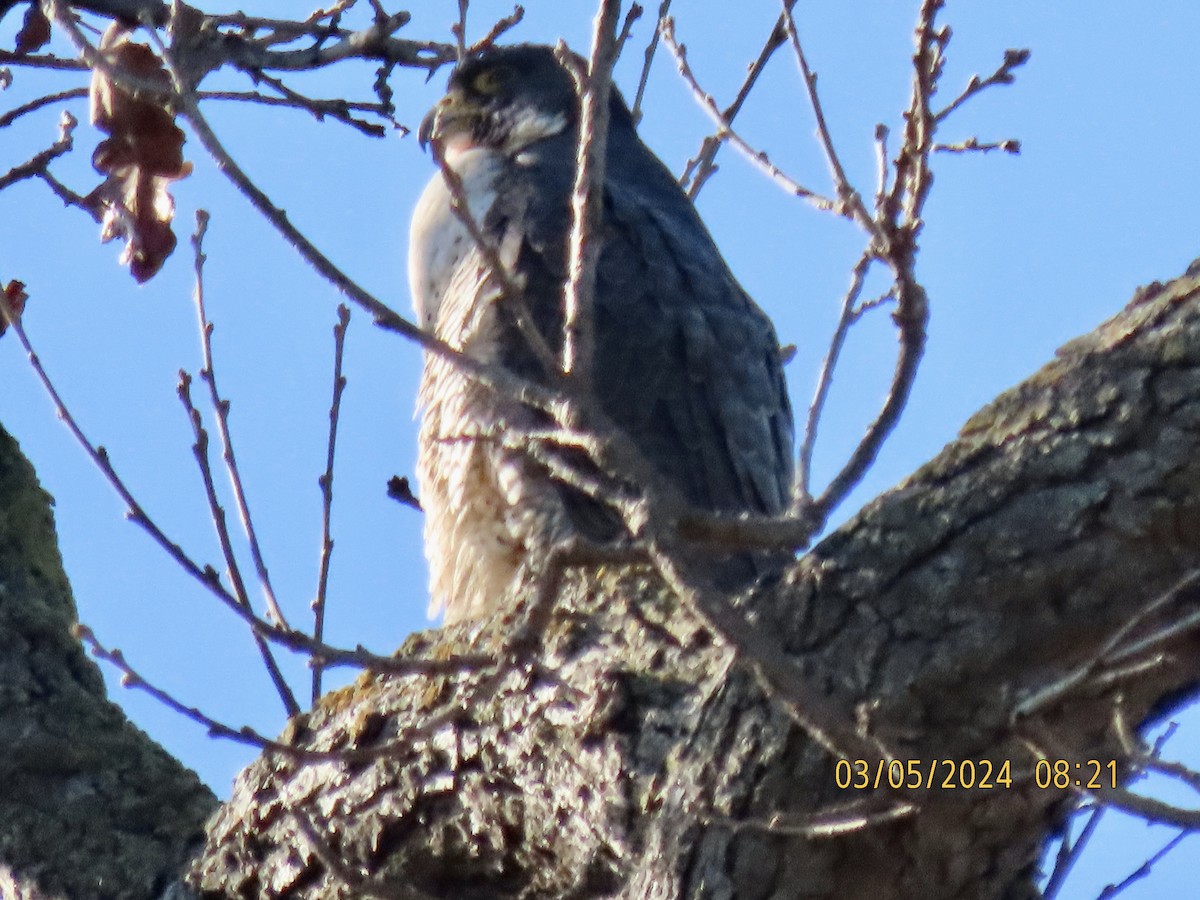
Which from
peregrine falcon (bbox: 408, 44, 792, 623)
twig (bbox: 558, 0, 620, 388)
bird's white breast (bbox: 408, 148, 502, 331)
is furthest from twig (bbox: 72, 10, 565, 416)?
bird's white breast (bbox: 408, 148, 502, 331)

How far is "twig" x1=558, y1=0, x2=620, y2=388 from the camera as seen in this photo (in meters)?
1.90

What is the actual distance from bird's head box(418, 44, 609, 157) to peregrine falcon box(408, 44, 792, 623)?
17.3 inches

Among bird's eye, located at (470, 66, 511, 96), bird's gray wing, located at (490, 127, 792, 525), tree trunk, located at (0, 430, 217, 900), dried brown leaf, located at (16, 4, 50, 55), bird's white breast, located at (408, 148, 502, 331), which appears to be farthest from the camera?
bird's eye, located at (470, 66, 511, 96)

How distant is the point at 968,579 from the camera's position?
2.04 meters

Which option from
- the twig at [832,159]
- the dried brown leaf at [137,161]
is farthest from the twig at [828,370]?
the dried brown leaf at [137,161]

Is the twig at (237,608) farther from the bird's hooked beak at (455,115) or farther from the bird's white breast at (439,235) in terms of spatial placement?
the bird's hooked beak at (455,115)

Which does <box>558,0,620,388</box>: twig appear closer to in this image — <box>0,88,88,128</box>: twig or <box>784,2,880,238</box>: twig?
<box>784,2,880,238</box>: twig

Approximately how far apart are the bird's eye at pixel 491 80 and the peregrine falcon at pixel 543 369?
2.12 feet

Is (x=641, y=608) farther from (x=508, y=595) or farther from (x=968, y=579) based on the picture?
(x=968, y=579)

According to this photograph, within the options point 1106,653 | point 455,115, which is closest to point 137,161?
point 1106,653

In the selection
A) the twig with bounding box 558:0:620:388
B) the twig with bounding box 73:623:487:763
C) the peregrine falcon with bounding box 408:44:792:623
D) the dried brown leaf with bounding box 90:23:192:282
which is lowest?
the twig with bounding box 73:623:487:763

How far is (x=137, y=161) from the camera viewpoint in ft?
9.61
